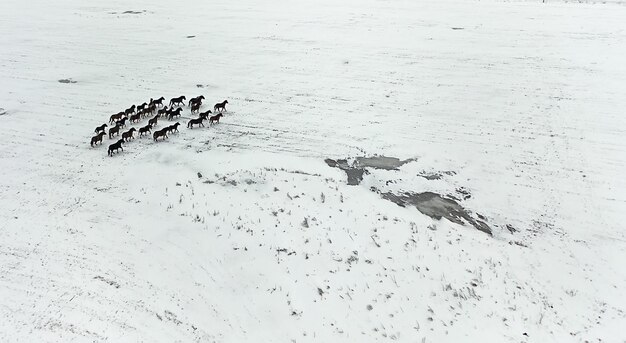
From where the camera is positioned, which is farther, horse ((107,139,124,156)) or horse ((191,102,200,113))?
horse ((191,102,200,113))

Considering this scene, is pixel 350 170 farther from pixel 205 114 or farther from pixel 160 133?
pixel 160 133

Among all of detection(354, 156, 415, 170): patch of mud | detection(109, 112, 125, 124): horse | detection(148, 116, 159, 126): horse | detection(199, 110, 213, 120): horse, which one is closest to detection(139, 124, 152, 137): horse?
detection(148, 116, 159, 126): horse

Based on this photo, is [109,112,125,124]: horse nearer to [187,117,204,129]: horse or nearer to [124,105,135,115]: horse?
[124,105,135,115]: horse

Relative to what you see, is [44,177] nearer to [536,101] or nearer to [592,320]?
[592,320]

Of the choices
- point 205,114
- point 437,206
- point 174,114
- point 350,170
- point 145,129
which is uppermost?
point 205,114

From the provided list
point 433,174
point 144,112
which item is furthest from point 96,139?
point 433,174

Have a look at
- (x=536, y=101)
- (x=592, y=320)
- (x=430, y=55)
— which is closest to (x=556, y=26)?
(x=430, y=55)
